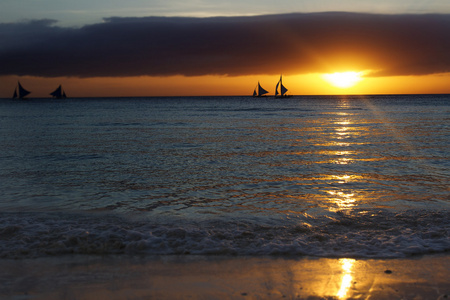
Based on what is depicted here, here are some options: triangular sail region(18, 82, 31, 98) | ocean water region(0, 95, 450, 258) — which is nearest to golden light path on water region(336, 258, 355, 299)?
ocean water region(0, 95, 450, 258)

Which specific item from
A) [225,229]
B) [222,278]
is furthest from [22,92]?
[222,278]

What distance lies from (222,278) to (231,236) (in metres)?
1.74

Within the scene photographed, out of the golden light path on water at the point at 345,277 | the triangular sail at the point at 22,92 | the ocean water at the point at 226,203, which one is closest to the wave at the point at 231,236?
the ocean water at the point at 226,203

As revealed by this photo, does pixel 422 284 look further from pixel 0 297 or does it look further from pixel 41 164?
pixel 41 164

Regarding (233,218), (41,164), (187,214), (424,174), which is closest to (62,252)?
(187,214)

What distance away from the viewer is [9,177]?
1220 cm

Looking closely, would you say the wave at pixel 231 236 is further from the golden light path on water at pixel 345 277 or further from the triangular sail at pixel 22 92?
the triangular sail at pixel 22 92

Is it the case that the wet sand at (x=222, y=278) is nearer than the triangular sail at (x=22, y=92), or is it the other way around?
the wet sand at (x=222, y=278)

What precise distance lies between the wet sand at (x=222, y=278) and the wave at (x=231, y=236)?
0.32 m

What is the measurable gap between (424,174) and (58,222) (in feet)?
35.8

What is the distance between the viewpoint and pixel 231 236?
6.93m

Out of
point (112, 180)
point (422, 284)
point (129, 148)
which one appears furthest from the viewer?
point (129, 148)

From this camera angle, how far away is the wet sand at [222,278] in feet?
15.4

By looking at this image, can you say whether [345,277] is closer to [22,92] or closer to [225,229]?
[225,229]
